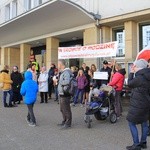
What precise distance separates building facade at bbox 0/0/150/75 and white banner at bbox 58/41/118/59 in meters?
1.91

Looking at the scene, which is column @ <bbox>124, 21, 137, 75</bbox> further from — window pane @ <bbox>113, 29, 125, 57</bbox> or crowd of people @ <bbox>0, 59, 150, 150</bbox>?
crowd of people @ <bbox>0, 59, 150, 150</bbox>

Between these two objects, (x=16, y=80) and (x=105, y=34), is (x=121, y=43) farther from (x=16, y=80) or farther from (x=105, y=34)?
(x=16, y=80)

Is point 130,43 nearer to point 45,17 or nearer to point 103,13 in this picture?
point 103,13

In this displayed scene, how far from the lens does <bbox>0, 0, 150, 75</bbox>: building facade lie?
15.2 metres

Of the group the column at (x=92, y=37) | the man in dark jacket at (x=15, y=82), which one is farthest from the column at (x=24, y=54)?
the man in dark jacket at (x=15, y=82)

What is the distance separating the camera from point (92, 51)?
14305 millimetres

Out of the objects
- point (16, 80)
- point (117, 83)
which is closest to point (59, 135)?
point (117, 83)

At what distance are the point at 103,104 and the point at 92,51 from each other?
15.6 feet

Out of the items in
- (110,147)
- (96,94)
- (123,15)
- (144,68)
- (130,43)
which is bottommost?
(110,147)

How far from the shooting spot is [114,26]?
16.6m

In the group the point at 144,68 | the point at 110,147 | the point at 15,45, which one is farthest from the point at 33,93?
the point at 15,45

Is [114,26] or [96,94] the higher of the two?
[114,26]

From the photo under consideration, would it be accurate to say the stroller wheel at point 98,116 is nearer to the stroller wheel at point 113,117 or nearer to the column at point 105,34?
the stroller wheel at point 113,117

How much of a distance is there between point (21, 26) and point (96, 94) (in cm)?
1341
